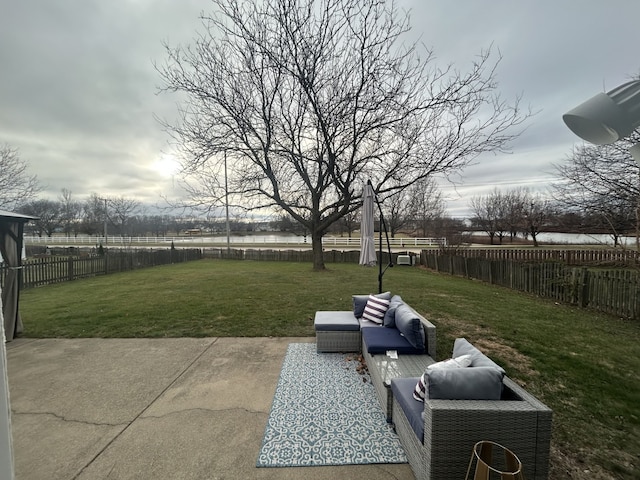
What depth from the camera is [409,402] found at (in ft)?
8.03

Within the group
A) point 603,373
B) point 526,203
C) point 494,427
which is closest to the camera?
point 494,427

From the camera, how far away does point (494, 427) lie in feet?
6.62

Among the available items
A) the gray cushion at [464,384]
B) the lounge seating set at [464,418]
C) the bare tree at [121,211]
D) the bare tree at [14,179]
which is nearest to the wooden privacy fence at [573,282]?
the lounge seating set at [464,418]

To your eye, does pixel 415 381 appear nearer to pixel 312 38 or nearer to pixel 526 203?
pixel 312 38

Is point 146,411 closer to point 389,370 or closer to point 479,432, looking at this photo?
point 389,370

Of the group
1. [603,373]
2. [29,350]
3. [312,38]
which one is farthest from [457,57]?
[29,350]

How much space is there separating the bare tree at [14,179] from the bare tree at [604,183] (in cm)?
2467

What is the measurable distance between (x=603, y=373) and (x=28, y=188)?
2358 cm

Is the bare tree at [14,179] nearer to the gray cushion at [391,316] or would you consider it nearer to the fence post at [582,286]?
the gray cushion at [391,316]

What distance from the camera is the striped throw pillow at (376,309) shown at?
15.1 ft

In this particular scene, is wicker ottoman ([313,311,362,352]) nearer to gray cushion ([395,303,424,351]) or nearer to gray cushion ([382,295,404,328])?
gray cushion ([382,295,404,328])

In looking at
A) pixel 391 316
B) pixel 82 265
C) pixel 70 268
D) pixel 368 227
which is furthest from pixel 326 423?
pixel 82 265

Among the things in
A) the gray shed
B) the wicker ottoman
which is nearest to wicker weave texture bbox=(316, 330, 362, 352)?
the wicker ottoman

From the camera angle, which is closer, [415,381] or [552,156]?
[415,381]
